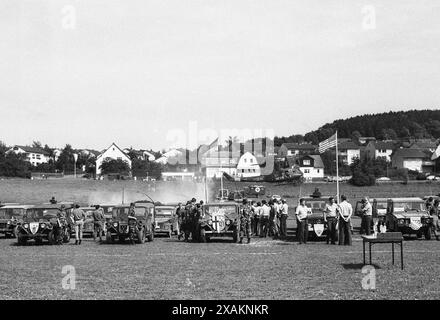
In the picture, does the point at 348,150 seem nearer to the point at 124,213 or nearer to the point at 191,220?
the point at 191,220

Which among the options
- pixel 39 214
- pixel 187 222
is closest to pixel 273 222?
pixel 187 222

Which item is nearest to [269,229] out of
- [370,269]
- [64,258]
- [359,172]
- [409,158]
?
[64,258]

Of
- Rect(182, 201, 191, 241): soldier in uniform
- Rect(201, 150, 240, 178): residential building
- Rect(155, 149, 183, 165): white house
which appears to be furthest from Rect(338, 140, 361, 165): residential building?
Rect(182, 201, 191, 241): soldier in uniform

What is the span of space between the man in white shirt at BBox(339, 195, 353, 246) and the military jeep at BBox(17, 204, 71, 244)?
10.5 m

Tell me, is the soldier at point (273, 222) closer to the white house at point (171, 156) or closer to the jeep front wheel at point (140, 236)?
the jeep front wheel at point (140, 236)

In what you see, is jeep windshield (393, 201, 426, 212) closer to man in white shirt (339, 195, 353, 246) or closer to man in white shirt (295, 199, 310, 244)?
man in white shirt (295, 199, 310, 244)

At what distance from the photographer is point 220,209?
2688 centimetres

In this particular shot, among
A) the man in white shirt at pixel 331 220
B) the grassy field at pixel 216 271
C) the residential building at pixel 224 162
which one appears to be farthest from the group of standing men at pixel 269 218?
the residential building at pixel 224 162

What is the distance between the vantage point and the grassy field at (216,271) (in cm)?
1233

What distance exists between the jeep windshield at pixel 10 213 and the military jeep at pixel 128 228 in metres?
7.53

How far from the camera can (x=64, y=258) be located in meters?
19.8

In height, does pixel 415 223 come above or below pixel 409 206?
below

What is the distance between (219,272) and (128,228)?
35.8 feet
